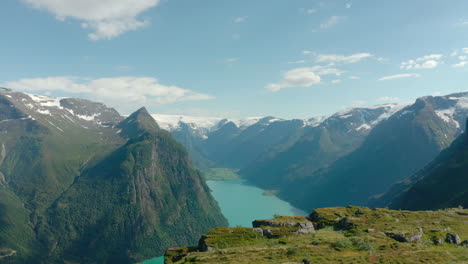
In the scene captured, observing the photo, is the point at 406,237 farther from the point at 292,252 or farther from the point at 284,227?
the point at 292,252

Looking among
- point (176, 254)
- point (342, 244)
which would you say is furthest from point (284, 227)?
point (176, 254)

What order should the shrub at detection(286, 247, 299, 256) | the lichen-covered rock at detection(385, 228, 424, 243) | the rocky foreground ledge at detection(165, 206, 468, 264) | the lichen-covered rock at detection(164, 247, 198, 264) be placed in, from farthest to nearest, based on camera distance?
the lichen-covered rock at detection(164, 247, 198, 264), the lichen-covered rock at detection(385, 228, 424, 243), the shrub at detection(286, 247, 299, 256), the rocky foreground ledge at detection(165, 206, 468, 264)

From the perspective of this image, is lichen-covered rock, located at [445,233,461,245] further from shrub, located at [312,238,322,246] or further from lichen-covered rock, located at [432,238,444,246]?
shrub, located at [312,238,322,246]

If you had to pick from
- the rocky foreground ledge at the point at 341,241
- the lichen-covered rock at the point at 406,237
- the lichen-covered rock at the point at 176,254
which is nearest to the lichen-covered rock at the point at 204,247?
the rocky foreground ledge at the point at 341,241

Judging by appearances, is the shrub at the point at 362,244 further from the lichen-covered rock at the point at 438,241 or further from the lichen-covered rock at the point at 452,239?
the lichen-covered rock at the point at 452,239

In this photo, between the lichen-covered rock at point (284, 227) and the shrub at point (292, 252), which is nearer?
the shrub at point (292, 252)

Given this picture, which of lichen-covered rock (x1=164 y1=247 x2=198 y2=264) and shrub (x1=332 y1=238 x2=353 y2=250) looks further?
lichen-covered rock (x1=164 y1=247 x2=198 y2=264)

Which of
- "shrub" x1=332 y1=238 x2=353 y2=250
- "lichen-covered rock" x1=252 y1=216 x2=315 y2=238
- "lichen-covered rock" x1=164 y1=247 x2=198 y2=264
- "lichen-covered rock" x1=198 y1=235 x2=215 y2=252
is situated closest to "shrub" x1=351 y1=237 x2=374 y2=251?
"shrub" x1=332 y1=238 x2=353 y2=250

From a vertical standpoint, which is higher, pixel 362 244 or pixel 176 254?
pixel 362 244
